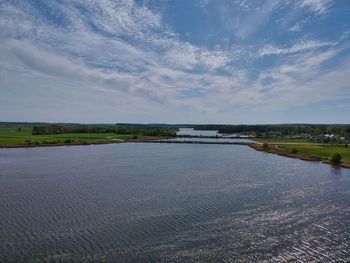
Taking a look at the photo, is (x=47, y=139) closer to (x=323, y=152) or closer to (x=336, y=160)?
(x=323, y=152)

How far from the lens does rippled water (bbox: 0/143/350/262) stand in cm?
1605

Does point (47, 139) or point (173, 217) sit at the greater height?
point (47, 139)

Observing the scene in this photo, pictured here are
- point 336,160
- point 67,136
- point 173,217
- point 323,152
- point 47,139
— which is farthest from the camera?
point 67,136

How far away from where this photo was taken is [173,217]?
70.8 feet

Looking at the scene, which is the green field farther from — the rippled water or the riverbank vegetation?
the riverbank vegetation

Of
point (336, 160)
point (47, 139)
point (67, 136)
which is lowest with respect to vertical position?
point (336, 160)

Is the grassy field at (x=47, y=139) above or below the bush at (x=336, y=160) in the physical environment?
above

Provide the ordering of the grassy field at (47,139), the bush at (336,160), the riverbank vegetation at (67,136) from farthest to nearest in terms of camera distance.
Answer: the riverbank vegetation at (67,136)
the grassy field at (47,139)
the bush at (336,160)

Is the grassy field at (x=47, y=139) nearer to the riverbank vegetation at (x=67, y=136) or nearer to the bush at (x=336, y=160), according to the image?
the riverbank vegetation at (x=67, y=136)

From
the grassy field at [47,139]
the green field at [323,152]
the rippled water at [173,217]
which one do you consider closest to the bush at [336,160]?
the green field at [323,152]

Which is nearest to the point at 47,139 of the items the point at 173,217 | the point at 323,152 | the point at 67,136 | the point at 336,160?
the point at 67,136

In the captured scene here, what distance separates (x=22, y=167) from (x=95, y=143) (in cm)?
4992

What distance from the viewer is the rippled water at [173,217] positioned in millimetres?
16047

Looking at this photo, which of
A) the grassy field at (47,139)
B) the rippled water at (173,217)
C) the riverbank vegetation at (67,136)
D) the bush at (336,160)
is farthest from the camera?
the riverbank vegetation at (67,136)
